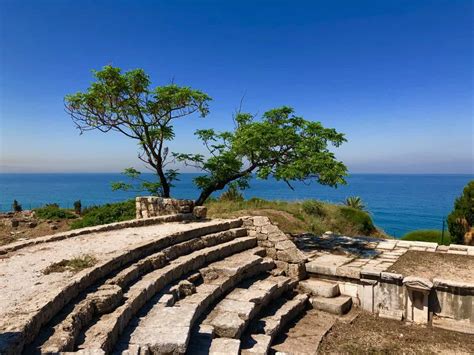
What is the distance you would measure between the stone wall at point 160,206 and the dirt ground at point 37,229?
7.85 meters

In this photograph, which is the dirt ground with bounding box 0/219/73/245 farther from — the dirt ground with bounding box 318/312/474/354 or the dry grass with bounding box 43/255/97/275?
the dirt ground with bounding box 318/312/474/354

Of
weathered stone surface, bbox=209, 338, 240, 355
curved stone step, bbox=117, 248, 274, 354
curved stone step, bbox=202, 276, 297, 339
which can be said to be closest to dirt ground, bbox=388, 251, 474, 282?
curved stone step, bbox=202, 276, 297, 339

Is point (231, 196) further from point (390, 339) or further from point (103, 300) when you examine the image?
point (103, 300)

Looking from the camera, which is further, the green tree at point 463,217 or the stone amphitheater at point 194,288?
the green tree at point 463,217

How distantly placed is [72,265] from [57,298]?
1.69 metres

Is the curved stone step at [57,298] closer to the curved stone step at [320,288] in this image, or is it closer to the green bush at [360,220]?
the curved stone step at [320,288]

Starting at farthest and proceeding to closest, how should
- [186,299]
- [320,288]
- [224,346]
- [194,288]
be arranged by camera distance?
[320,288] → [194,288] → [186,299] → [224,346]

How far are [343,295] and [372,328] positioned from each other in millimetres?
1317

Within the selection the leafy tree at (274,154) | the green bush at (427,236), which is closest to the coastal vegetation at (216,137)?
the leafy tree at (274,154)

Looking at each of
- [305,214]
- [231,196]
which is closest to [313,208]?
[305,214]

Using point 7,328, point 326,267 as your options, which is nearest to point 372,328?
point 326,267

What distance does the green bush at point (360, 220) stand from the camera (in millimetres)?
18344

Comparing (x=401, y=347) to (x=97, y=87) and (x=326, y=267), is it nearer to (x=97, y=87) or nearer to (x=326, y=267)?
(x=326, y=267)

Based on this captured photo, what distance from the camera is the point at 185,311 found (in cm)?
562
